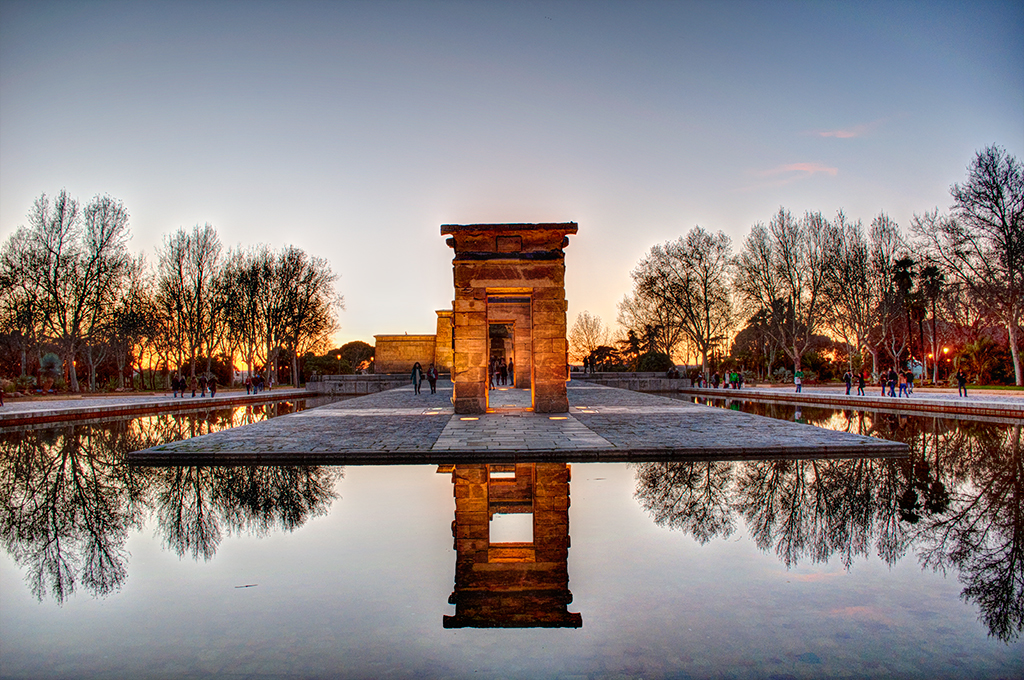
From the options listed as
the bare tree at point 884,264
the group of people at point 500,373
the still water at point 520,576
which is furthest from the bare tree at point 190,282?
the bare tree at point 884,264

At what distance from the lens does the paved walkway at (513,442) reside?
30.7 feet

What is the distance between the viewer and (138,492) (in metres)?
7.25

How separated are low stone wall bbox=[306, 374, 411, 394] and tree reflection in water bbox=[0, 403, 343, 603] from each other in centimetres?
3162

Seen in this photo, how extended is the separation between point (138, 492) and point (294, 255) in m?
41.1

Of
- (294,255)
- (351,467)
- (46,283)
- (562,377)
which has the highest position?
(294,255)

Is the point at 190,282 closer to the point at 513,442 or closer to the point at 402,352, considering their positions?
the point at 402,352

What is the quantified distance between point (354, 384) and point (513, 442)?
34.7 metres

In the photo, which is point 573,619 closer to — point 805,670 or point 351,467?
point 805,670

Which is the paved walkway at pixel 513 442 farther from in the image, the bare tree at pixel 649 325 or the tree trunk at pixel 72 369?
the bare tree at pixel 649 325

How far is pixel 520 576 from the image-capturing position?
4059 millimetres

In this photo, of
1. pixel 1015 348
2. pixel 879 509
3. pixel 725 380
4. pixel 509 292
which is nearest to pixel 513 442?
pixel 879 509

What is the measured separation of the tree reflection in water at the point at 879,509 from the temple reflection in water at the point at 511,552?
1216 millimetres

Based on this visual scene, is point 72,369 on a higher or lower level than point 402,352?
lower

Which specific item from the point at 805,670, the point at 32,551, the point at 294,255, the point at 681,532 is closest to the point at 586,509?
the point at 681,532
